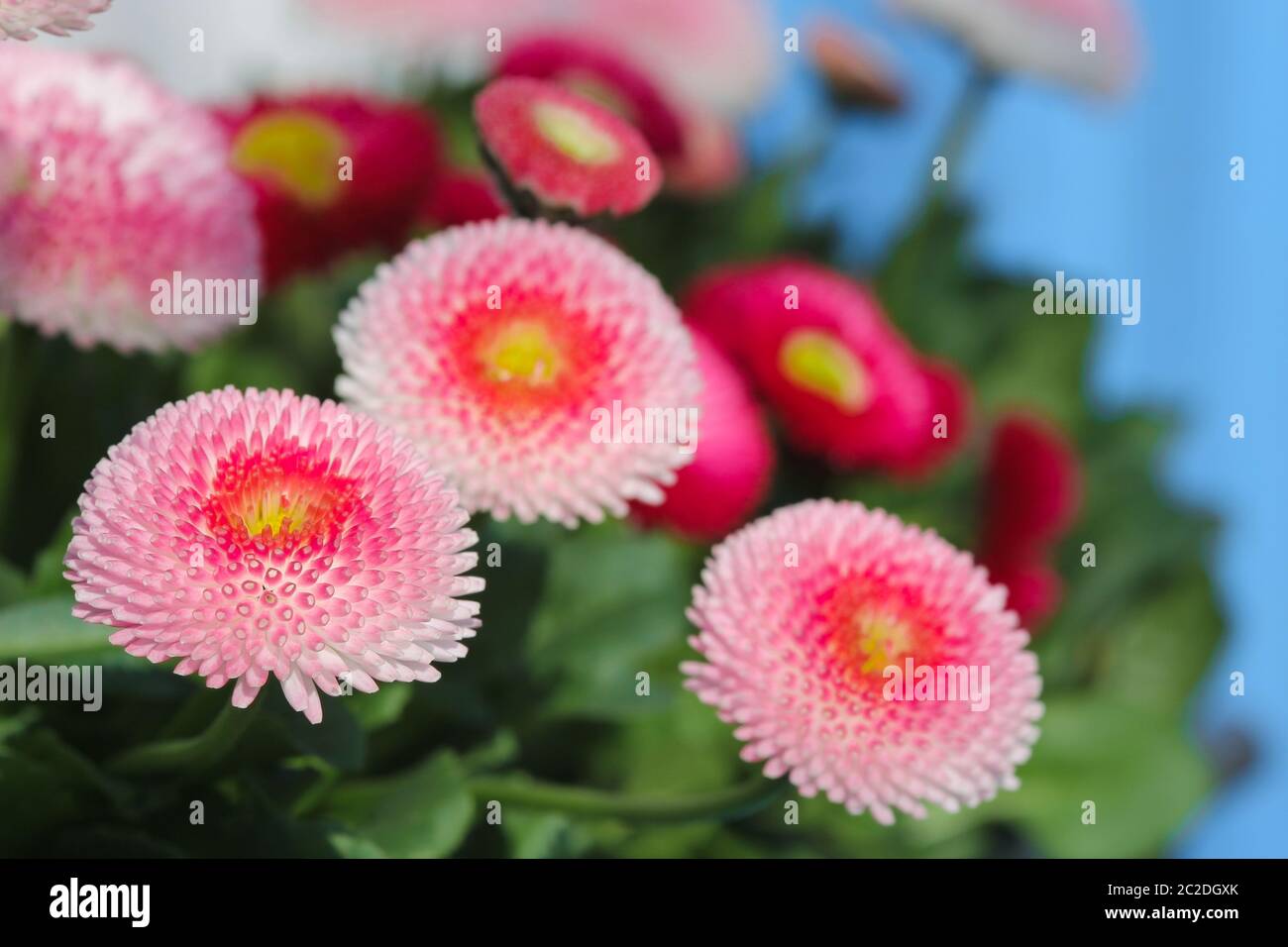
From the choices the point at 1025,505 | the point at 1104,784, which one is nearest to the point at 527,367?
the point at 1025,505

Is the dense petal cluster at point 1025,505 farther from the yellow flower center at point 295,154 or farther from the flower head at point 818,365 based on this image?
the yellow flower center at point 295,154

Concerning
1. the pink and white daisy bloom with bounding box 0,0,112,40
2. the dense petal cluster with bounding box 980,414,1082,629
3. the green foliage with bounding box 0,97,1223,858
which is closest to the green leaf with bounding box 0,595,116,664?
the green foliage with bounding box 0,97,1223,858

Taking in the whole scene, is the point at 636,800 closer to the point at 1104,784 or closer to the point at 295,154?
the point at 295,154

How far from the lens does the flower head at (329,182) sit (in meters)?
0.42

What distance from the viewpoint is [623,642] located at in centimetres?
42

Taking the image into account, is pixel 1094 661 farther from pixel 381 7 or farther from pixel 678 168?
pixel 381 7

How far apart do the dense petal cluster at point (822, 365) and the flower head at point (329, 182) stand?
0.10 meters

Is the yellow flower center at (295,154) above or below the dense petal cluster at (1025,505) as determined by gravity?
above

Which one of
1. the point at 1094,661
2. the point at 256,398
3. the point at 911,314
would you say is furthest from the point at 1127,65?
the point at 256,398

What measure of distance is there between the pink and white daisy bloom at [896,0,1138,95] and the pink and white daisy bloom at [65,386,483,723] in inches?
17.0

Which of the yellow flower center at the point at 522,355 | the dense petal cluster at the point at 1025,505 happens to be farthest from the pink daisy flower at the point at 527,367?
the dense petal cluster at the point at 1025,505

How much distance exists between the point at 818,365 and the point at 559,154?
16 centimetres

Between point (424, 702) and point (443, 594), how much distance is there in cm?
14

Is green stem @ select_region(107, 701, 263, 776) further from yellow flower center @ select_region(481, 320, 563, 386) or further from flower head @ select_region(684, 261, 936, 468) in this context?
flower head @ select_region(684, 261, 936, 468)
